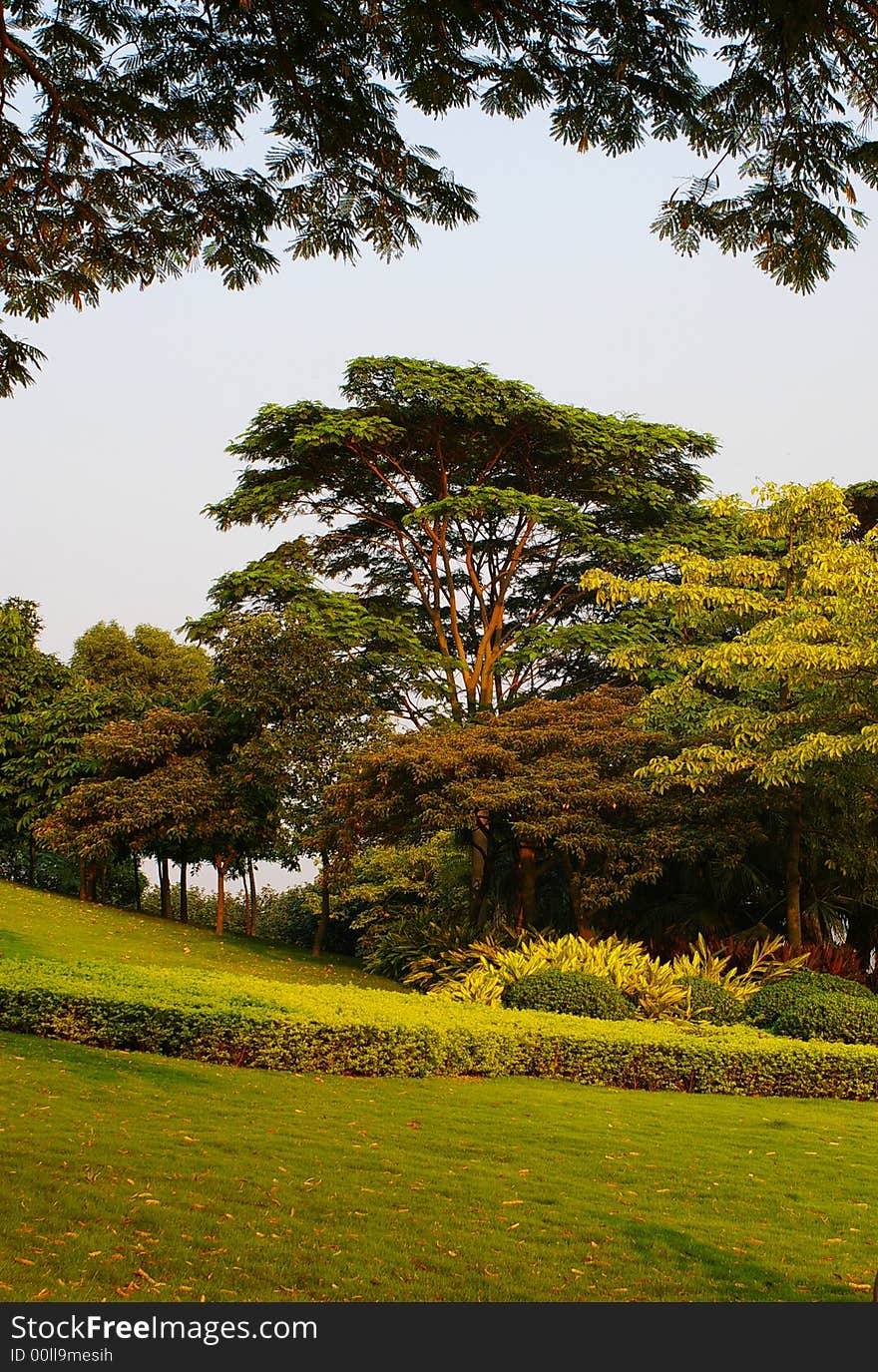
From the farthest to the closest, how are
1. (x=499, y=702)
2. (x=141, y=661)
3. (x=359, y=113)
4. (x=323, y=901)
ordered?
(x=141, y=661)
(x=499, y=702)
(x=323, y=901)
(x=359, y=113)

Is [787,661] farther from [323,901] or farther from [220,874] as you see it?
[220,874]

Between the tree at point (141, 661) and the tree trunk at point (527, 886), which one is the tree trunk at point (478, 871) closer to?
the tree trunk at point (527, 886)

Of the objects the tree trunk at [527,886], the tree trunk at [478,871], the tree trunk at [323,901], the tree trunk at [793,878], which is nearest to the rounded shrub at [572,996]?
the tree trunk at [793,878]

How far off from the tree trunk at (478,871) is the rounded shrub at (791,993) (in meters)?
5.81

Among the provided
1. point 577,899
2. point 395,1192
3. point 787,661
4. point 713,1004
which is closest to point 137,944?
point 577,899

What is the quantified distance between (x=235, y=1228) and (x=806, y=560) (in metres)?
13.6

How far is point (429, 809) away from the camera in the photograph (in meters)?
→ 18.2

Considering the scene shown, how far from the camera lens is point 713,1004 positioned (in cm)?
1496

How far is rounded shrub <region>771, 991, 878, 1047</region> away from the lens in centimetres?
1418

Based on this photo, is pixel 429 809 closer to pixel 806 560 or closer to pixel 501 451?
pixel 806 560

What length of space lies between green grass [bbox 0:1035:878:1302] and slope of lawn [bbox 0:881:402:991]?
8.25 m

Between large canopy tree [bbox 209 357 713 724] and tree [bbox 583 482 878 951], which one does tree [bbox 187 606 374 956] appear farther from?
tree [bbox 583 482 878 951]

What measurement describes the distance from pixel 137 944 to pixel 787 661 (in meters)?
12.4

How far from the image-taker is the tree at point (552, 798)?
1781 centimetres
